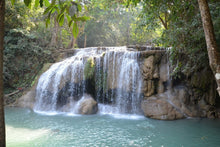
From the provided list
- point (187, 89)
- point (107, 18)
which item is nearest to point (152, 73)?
point (187, 89)

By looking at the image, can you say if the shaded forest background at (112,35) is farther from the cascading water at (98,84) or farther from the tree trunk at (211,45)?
the cascading water at (98,84)

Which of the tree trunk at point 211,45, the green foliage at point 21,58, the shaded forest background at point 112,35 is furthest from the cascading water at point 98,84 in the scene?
the tree trunk at point 211,45

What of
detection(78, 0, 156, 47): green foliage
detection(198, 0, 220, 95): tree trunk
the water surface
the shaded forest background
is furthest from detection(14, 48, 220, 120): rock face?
detection(78, 0, 156, 47): green foliage

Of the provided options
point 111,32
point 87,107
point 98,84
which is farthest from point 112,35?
point 87,107

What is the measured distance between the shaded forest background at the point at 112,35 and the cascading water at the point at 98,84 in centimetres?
206

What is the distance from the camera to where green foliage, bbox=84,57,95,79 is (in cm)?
1064

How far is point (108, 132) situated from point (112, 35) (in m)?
20.7

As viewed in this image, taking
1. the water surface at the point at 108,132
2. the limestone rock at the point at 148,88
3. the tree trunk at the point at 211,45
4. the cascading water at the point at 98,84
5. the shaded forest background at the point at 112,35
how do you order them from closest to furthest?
the tree trunk at the point at 211,45, the water surface at the point at 108,132, the shaded forest background at the point at 112,35, the limestone rock at the point at 148,88, the cascading water at the point at 98,84

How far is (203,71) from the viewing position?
8.95m

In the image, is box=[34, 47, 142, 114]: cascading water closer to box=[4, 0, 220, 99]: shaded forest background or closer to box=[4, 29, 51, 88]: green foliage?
box=[4, 0, 220, 99]: shaded forest background

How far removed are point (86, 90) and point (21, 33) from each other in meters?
7.45

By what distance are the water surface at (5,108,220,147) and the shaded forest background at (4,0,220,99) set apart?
86.9 inches

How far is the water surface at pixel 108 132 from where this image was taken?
212 inches

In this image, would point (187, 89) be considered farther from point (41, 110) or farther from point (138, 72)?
point (41, 110)
